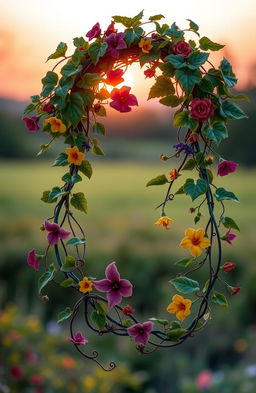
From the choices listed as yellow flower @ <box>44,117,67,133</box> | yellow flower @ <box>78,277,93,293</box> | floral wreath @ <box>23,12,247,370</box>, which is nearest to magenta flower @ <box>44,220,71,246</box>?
floral wreath @ <box>23,12,247,370</box>

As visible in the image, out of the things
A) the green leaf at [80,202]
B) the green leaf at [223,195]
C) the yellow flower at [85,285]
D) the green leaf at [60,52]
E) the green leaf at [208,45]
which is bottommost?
the yellow flower at [85,285]

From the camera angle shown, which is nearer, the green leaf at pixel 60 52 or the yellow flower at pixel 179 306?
the yellow flower at pixel 179 306

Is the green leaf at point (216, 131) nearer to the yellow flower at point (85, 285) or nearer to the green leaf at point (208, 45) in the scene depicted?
the green leaf at point (208, 45)

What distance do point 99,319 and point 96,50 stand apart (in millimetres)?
655

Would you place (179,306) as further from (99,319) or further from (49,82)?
(49,82)

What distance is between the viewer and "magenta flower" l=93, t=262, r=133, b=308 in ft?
4.52

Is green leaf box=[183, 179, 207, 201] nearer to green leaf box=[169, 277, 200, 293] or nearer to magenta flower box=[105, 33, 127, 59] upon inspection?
green leaf box=[169, 277, 200, 293]

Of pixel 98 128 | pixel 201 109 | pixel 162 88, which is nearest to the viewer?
pixel 201 109

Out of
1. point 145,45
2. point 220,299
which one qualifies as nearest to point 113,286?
point 220,299

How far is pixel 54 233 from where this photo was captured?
1.42 meters

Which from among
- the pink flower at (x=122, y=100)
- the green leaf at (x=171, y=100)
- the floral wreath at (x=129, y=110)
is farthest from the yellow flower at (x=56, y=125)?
the green leaf at (x=171, y=100)

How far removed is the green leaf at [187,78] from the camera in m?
1.36

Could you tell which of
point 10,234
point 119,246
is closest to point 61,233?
point 119,246

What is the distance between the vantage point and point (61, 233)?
4.65 feet
